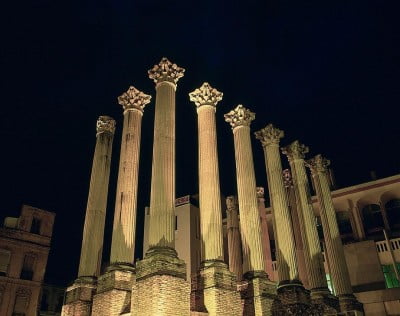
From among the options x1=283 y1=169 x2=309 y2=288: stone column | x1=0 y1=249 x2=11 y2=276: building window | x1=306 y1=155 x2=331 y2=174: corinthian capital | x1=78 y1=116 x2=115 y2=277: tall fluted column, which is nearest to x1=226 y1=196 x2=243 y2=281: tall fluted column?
x1=283 y1=169 x2=309 y2=288: stone column

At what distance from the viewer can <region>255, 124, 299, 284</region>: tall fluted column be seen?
21500mm

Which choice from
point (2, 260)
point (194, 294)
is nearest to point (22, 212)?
point (2, 260)

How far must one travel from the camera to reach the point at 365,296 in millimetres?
27375

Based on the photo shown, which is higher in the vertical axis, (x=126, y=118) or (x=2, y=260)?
(x=126, y=118)

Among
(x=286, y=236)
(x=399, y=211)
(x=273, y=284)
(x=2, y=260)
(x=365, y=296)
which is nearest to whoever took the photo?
(x=273, y=284)

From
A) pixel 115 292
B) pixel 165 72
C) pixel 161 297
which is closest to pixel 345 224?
pixel 165 72

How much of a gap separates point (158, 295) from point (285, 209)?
1187cm

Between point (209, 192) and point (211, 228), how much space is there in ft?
6.46

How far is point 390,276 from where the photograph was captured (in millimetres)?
30375

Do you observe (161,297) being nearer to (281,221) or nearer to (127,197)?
(127,197)

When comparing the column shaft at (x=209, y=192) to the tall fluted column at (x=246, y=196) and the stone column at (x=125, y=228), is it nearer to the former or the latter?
the tall fluted column at (x=246, y=196)

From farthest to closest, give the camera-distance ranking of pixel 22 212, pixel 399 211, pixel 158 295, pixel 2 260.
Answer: pixel 22 212 < pixel 2 260 < pixel 399 211 < pixel 158 295

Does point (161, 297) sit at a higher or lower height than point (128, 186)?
lower

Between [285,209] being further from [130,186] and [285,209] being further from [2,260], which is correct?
[2,260]
